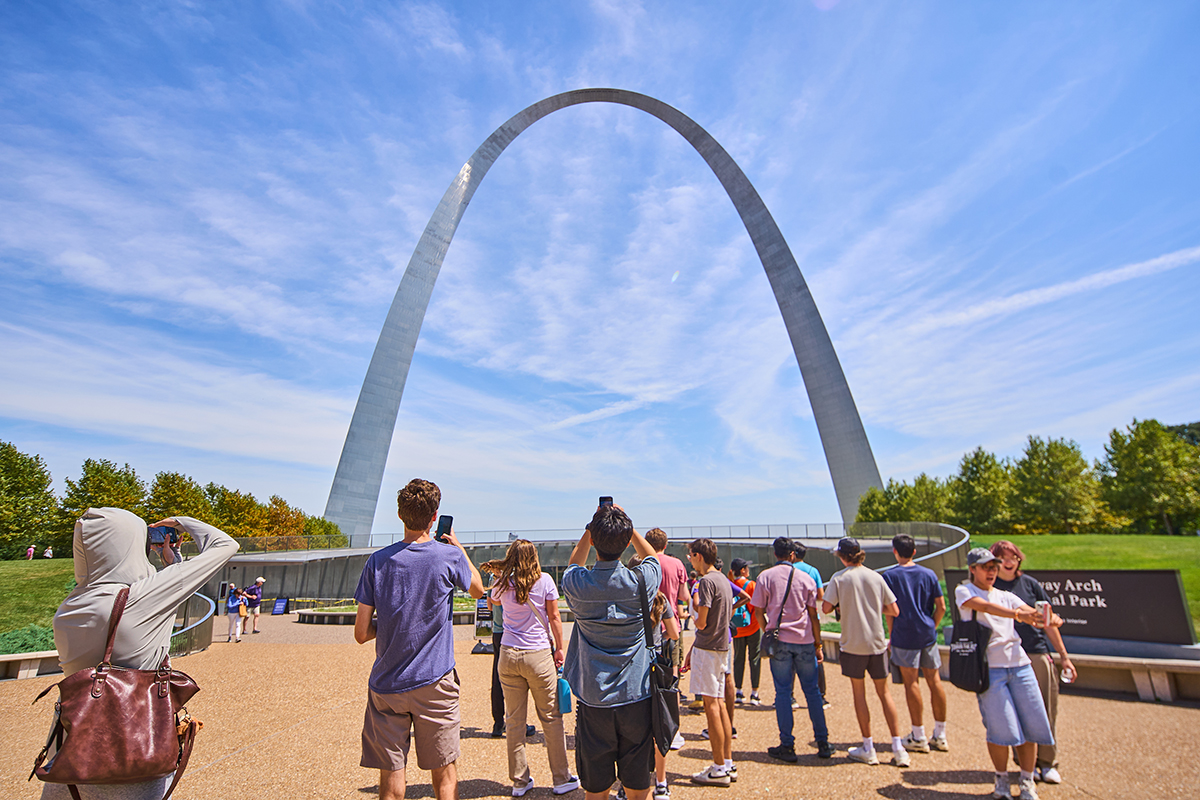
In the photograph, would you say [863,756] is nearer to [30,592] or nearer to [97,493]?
[30,592]

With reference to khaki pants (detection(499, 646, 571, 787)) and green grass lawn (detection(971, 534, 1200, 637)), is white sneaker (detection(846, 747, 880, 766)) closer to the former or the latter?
khaki pants (detection(499, 646, 571, 787))

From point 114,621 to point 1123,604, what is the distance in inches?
397

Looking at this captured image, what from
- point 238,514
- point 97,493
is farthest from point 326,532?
point 97,493

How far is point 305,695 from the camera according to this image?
24.8 ft

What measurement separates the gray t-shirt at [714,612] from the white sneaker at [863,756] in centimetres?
150

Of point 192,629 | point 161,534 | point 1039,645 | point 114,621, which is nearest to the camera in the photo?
point 114,621

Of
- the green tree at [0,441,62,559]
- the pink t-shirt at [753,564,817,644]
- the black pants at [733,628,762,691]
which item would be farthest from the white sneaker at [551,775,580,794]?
the green tree at [0,441,62,559]

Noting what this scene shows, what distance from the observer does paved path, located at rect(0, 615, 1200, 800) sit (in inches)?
166

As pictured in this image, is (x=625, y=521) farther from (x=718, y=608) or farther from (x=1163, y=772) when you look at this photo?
(x=1163, y=772)

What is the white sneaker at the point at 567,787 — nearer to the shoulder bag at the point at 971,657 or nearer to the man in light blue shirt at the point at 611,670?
the man in light blue shirt at the point at 611,670

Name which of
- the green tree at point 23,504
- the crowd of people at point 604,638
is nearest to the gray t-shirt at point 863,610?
the crowd of people at point 604,638

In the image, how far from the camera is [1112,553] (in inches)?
624

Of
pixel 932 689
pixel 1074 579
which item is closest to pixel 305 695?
pixel 932 689

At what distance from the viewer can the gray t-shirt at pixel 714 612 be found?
4457 millimetres
